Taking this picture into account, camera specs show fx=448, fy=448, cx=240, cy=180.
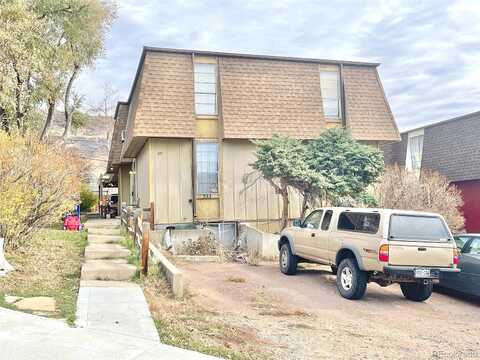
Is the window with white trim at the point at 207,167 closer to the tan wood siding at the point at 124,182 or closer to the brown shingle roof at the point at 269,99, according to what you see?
the brown shingle roof at the point at 269,99

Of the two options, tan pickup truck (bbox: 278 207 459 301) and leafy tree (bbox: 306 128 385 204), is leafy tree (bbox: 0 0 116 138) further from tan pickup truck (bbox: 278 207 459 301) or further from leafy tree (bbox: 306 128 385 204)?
tan pickup truck (bbox: 278 207 459 301)

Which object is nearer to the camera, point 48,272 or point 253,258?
point 48,272

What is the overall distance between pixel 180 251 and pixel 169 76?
245 inches

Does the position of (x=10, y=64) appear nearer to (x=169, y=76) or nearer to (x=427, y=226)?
(x=169, y=76)

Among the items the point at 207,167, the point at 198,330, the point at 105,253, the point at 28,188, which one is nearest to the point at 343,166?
the point at 207,167

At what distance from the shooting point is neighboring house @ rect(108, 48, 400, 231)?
1593 centimetres

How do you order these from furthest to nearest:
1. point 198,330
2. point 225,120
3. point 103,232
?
1. point 225,120
2. point 103,232
3. point 198,330

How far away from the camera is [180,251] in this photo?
15594 millimetres

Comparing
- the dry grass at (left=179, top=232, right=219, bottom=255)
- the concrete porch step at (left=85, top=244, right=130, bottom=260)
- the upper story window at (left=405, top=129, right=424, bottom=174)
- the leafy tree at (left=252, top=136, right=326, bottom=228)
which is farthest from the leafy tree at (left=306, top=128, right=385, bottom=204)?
the upper story window at (left=405, top=129, right=424, bottom=174)

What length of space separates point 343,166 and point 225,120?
4.51m

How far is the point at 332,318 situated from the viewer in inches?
295

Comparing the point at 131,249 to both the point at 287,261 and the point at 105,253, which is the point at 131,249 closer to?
the point at 105,253

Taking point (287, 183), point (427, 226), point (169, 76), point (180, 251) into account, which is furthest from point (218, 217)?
point (427, 226)

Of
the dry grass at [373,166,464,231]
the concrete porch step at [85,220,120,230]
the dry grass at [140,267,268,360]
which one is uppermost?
the dry grass at [373,166,464,231]
